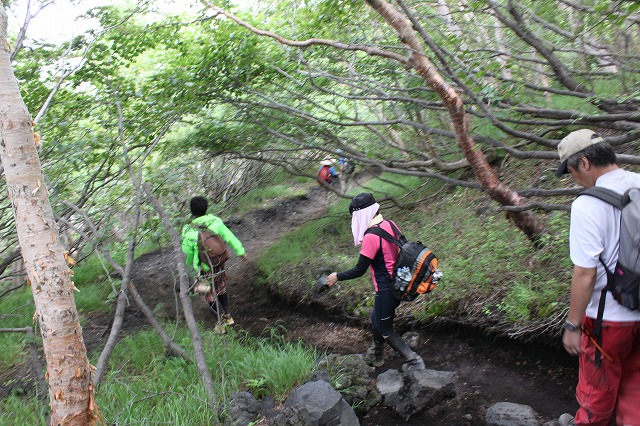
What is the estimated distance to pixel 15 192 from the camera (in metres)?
2.95

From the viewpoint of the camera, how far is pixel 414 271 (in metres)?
4.56

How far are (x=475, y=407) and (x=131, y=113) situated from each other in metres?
6.04

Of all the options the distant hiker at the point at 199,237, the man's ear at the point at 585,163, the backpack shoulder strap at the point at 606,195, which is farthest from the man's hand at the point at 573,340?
the distant hiker at the point at 199,237

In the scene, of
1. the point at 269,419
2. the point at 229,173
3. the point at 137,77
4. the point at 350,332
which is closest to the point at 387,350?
the point at 350,332

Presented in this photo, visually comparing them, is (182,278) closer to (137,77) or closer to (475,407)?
(475,407)

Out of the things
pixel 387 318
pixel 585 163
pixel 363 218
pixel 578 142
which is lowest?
pixel 387 318

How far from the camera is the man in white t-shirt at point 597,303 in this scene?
8.38ft

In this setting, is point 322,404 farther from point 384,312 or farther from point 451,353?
point 451,353

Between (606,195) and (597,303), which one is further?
(597,303)

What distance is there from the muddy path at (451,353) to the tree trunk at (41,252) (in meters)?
2.53

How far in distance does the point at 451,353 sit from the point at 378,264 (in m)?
1.46

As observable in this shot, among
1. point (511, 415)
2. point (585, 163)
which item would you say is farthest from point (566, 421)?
point (585, 163)

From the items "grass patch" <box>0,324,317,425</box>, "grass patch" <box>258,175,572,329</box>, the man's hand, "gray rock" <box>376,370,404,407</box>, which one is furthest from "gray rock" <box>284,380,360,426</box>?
"grass patch" <box>258,175,572,329</box>

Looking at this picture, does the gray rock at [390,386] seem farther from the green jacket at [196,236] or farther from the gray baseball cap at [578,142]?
the gray baseball cap at [578,142]
